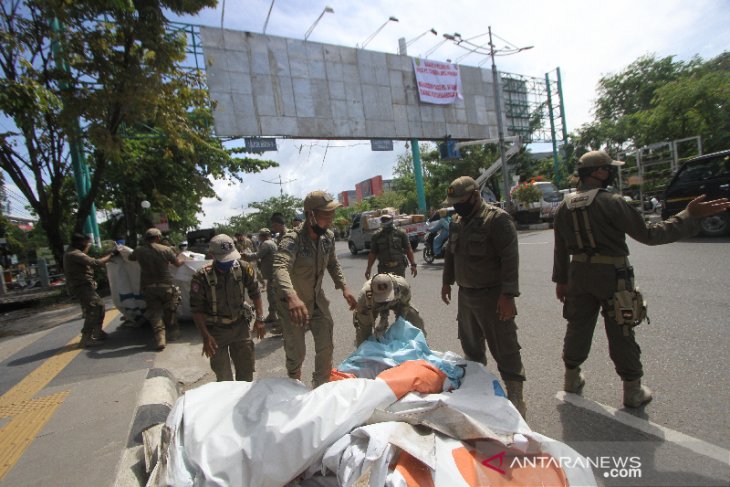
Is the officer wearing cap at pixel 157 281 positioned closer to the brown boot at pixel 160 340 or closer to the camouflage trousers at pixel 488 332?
the brown boot at pixel 160 340

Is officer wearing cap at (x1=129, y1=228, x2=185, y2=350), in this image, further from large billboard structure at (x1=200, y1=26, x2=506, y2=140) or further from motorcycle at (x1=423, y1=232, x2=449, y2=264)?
large billboard structure at (x1=200, y1=26, x2=506, y2=140)

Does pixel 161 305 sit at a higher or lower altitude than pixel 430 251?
higher

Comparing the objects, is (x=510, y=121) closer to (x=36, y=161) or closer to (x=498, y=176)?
(x=498, y=176)

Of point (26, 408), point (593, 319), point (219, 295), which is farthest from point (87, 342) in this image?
point (593, 319)

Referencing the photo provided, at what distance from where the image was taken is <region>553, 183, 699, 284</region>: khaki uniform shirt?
2516 millimetres

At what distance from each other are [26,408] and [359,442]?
3480 mm

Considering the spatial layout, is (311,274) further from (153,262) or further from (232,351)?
(153,262)

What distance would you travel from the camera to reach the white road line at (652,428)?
84.3 inches

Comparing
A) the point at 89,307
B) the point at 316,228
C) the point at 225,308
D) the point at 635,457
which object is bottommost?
the point at 635,457

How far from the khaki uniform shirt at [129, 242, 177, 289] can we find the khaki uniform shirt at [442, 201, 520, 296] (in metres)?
4.36

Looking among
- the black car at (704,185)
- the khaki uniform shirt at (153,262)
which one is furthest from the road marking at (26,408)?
the black car at (704,185)

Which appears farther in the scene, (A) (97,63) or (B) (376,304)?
(A) (97,63)

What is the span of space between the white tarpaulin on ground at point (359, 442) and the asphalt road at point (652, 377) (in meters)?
0.65

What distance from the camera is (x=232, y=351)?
349cm
